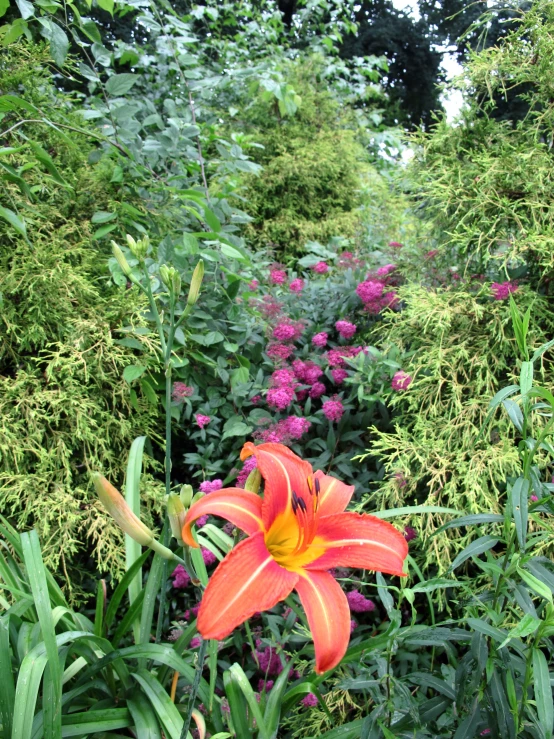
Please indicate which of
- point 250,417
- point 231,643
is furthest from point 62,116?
point 231,643

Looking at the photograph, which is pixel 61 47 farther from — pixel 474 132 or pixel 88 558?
pixel 88 558

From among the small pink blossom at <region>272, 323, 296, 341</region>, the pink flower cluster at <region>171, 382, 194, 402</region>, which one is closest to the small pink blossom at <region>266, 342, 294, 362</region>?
the small pink blossom at <region>272, 323, 296, 341</region>

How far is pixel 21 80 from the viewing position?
5.89 ft

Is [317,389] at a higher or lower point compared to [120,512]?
lower

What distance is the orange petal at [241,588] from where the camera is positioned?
55 centimetres

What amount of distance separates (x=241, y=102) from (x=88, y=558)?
3072 mm

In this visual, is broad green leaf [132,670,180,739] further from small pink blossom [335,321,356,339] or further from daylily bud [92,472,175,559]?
small pink blossom [335,321,356,339]

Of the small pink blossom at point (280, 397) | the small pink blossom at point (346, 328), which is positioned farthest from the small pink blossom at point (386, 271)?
the small pink blossom at point (280, 397)

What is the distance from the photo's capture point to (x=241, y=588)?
58 centimetres

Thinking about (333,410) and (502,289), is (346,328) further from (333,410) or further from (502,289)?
(502,289)

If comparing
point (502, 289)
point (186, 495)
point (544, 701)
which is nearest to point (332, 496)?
point (186, 495)

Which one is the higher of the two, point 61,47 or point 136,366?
point 61,47

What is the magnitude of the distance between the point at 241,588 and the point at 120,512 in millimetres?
193

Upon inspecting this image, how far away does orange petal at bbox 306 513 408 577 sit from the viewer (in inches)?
27.0
